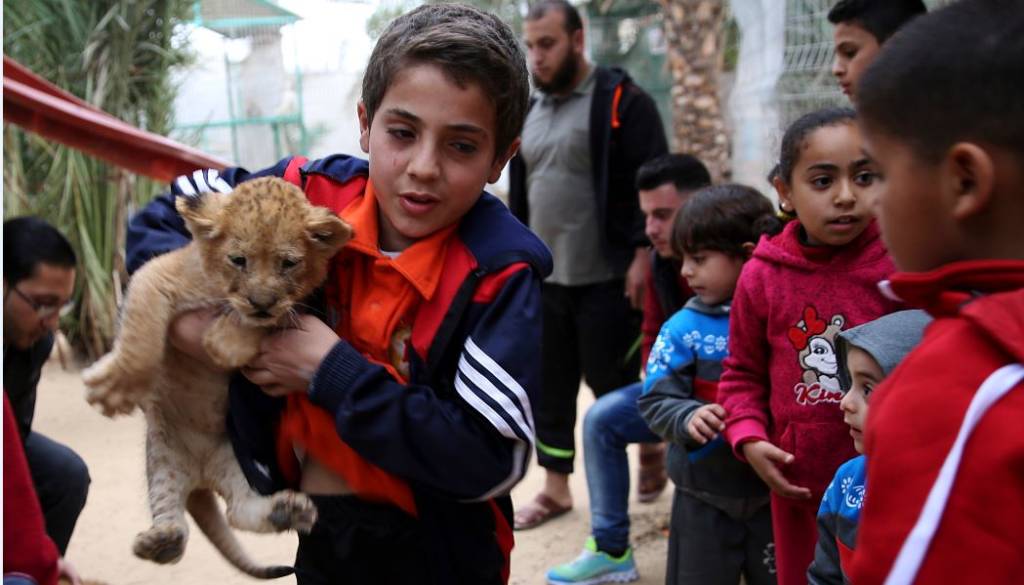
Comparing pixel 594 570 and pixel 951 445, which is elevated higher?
pixel 951 445

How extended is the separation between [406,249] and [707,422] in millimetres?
1399

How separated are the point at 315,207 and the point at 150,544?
0.95 m

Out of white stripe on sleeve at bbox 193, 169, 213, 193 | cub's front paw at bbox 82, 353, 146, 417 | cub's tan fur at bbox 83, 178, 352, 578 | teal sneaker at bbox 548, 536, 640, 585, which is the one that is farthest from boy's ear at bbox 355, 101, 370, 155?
teal sneaker at bbox 548, 536, 640, 585

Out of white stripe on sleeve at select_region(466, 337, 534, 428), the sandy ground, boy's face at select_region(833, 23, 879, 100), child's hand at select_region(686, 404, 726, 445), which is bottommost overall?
the sandy ground

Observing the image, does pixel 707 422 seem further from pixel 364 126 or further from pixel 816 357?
pixel 364 126

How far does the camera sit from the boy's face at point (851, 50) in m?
3.49

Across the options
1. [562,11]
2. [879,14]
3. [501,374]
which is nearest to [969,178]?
[501,374]

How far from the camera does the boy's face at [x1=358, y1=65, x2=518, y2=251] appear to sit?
2.01 meters

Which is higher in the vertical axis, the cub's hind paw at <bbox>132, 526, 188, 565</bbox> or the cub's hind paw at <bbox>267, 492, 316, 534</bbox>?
the cub's hind paw at <bbox>267, 492, 316, 534</bbox>

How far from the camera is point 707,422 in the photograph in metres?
3.05

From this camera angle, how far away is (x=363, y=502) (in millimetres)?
2086

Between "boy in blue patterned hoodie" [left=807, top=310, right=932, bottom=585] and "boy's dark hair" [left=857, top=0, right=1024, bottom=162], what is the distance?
0.86 meters

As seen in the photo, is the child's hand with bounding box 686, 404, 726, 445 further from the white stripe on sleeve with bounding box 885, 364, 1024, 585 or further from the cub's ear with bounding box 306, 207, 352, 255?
the white stripe on sleeve with bounding box 885, 364, 1024, 585

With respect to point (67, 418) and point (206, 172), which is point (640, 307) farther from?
point (67, 418)
